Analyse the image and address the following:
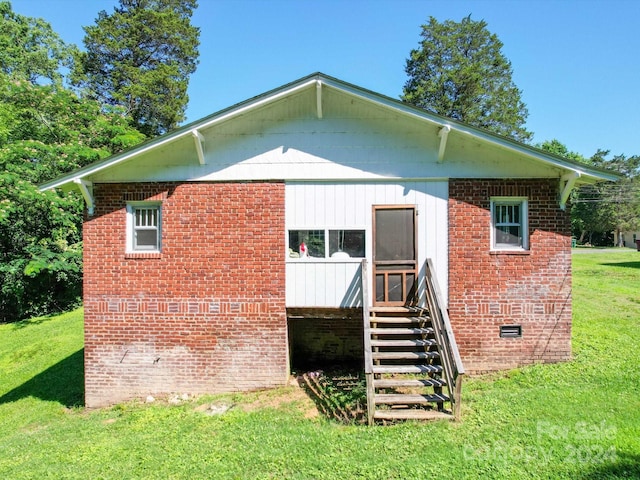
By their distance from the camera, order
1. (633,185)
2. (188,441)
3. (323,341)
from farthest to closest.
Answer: (633,185) → (323,341) → (188,441)

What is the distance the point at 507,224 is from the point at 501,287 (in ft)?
4.17

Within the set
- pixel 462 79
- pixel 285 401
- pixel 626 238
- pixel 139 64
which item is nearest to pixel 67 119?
pixel 139 64

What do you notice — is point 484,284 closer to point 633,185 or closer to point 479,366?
point 479,366

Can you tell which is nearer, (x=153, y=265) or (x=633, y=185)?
(x=153, y=265)

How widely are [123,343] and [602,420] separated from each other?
8.29m

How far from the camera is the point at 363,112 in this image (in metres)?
6.91

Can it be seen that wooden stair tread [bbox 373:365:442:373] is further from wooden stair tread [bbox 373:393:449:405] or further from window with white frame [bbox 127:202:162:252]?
window with white frame [bbox 127:202:162:252]

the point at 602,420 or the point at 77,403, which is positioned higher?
the point at 602,420

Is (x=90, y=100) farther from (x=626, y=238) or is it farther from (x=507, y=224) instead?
(x=626, y=238)

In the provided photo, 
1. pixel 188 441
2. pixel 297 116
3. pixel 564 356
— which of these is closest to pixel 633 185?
pixel 564 356

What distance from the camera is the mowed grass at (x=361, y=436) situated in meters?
4.12

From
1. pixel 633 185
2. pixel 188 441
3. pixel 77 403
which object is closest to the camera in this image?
pixel 188 441

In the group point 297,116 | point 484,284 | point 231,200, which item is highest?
point 297,116

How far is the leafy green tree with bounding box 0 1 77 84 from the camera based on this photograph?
78.1 feet
